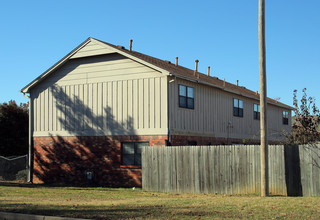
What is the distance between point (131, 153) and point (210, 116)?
5573mm

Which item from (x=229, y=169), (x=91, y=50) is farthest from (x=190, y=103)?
(x=91, y=50)

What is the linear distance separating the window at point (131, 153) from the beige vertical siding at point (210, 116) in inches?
81.0

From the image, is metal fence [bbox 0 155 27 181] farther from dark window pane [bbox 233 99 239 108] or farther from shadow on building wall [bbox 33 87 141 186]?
dark window pane [bbox 233 99 239 108]

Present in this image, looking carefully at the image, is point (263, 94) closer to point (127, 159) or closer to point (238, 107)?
point (127, 159)

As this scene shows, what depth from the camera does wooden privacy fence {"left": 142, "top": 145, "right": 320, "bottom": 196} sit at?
50.3ft

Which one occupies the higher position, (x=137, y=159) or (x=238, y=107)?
(x=238, y=107)

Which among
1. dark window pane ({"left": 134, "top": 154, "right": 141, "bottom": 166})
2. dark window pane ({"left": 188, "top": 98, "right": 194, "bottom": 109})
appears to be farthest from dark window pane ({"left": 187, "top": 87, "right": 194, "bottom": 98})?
dark window pane ({"left": 134, "top": 154, "right": 141, "bottom": 166})

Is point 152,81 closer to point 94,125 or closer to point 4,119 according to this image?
point 94,125

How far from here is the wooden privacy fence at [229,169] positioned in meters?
15.3

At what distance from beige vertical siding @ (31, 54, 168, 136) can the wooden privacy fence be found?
97.1 inches

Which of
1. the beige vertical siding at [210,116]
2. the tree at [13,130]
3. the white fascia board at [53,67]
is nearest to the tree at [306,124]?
the beige vertical siding at [210,116]

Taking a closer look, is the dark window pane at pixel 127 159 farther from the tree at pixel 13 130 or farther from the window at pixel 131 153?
the tree at pixel 13 130

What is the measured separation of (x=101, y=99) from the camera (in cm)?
2236

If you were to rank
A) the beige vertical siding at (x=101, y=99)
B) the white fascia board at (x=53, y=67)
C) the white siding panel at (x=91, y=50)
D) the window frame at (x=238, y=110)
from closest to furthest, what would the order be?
1. the beige vertical siding at (x=101, y=99)
2. the white siding panel at (x=91, y=50)
3. the white fascia board at (x=53, y=67)
4. the window frame at (x=238, y=110)
